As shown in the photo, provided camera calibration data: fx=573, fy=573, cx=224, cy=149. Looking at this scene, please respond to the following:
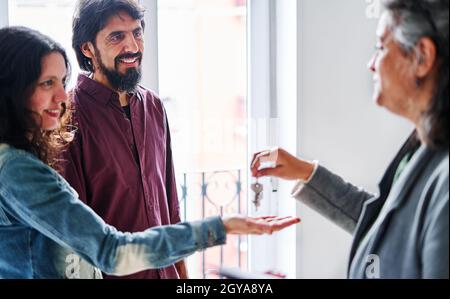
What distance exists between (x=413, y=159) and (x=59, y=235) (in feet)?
1.99

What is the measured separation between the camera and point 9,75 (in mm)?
1009

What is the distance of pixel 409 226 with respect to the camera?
86 centimetres

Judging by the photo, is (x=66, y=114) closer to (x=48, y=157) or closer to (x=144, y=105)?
(x=48, y=157)

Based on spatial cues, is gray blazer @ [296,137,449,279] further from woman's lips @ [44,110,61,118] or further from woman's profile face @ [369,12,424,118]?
woman's lips @ [44,110,61,118]

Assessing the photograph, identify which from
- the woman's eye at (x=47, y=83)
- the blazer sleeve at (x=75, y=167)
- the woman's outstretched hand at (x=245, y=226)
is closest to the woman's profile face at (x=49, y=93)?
the woman's eye at (x=47, y=83)

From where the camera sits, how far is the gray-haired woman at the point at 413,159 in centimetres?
81

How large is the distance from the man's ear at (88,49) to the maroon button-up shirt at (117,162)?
0.05 meters

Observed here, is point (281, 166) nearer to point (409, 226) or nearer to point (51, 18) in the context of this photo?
point (409, 226)

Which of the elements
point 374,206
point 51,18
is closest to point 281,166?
point 374,206

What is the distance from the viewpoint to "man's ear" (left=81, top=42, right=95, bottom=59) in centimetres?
128

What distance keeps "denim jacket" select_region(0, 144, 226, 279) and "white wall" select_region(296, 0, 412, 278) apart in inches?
23.1

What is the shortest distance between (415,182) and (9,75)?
706mm

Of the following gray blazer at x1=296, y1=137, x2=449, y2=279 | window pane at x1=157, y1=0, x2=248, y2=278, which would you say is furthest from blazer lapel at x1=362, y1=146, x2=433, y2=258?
window pane at x1=157, y1=0, x2=248, y2=278
